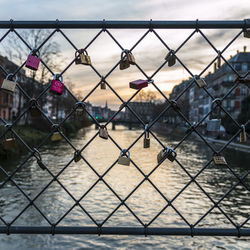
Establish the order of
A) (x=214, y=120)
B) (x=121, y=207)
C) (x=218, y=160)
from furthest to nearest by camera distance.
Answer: (x=121, y=207) → (x=214, y=120) → (x=218, y=160)

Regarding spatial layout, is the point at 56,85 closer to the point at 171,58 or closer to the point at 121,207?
the point at 171,58

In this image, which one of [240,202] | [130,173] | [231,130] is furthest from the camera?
[231,130]

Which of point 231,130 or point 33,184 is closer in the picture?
point 33,184

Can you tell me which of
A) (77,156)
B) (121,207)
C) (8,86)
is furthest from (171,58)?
(121,207)

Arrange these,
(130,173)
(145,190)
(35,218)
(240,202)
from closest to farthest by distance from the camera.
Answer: (35,218) → (240,202) → (145,190) → (130,173)

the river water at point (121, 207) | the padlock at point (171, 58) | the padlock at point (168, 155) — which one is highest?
the padlock at point (171, 58)

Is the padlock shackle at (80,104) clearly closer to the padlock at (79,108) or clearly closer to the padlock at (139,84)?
the padlock at (79,108)

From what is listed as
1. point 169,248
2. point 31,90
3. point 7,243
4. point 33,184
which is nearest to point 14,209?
point 7,243

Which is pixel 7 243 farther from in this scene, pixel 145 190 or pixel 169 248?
pixel 145 190

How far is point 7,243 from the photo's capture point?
814 centimetres

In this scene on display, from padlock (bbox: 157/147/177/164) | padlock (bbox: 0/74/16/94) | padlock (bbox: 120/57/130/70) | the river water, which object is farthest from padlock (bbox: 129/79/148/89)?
the river water

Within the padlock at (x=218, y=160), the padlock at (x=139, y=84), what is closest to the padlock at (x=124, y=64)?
the padlock at (x=139, y=84)

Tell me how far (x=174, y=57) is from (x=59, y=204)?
9.98 meters

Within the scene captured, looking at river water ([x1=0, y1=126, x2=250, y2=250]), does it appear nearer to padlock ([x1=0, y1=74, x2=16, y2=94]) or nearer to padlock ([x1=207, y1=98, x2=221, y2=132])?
padlock ([x1=207, y1=98, x2=221, y2=132])
